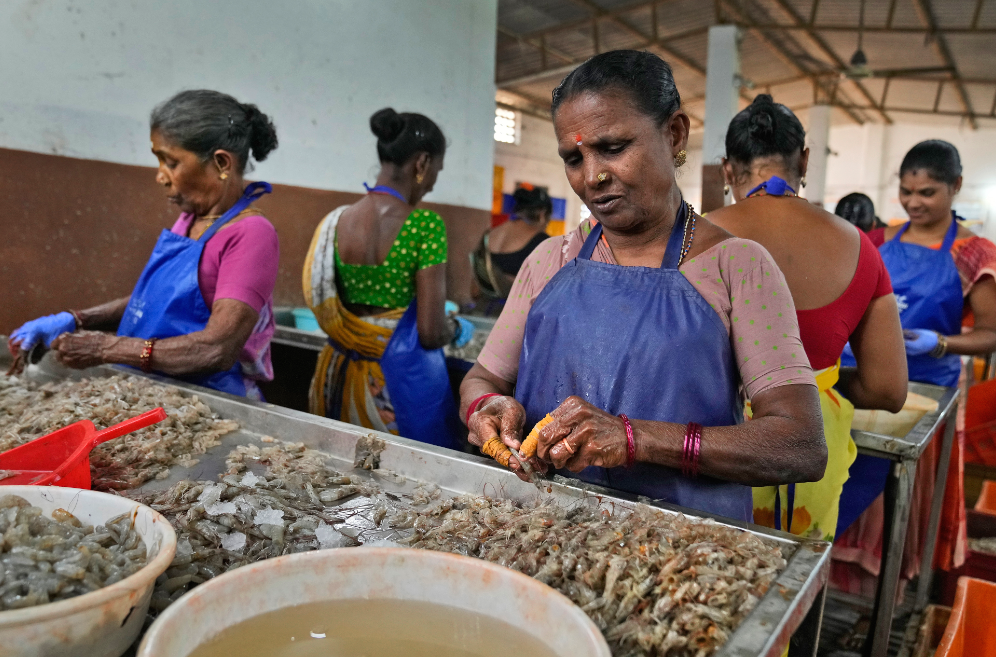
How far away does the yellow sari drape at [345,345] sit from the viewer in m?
3.06

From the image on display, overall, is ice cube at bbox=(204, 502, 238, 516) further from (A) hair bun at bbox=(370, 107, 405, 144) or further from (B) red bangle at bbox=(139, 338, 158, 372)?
(A) hair bun at bbox=(370, 107, 405, 144)

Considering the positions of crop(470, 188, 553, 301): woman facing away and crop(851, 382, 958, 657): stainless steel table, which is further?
crop(470, 188, 553, 301): woman facing away

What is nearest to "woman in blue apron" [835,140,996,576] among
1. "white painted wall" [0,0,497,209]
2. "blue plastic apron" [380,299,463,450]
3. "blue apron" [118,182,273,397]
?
"blue plastic apron" [380,299,463,450]

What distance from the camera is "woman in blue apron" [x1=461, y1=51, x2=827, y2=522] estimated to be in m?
1.38

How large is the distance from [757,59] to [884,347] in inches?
500

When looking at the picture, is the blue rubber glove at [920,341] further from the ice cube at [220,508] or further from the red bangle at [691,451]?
the ice cube at [220,508]

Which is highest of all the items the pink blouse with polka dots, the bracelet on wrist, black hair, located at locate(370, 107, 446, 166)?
black hair, located at locate(370, 107, 446, 166)

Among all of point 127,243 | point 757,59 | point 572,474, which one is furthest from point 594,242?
point 757,59

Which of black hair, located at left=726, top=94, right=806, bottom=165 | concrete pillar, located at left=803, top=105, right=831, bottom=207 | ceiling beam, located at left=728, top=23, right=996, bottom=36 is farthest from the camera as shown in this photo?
concrete pillar, located at left=803, top=105, right=831, bottom=207

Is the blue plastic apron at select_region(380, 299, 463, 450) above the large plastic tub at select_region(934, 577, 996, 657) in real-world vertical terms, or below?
above

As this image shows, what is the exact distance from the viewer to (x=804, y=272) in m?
2.13

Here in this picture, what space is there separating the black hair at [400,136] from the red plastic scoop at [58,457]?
1880 mm

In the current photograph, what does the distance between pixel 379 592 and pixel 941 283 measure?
3.64 m

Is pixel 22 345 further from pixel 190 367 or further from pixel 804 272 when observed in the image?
pixel 804 272
